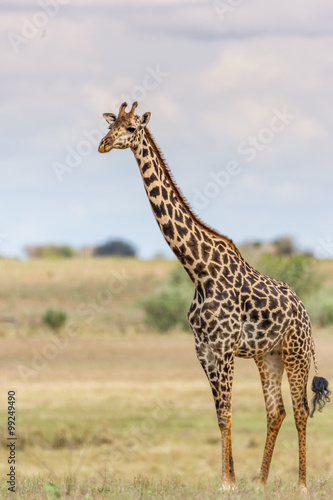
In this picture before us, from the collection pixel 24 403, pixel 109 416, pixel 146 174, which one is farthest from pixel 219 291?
pixel 24 403

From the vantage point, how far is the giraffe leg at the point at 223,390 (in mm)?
9398

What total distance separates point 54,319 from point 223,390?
36.2 metres

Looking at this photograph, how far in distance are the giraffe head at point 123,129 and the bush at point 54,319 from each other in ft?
119

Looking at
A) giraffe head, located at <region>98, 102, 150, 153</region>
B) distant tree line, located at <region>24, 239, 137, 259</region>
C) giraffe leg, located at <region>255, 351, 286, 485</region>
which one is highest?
distant tree line, located at <region>24, 239, 137, 259</region>

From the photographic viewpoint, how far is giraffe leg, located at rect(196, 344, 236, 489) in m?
9.40

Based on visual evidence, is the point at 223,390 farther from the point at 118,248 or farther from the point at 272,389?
the point at 118,248

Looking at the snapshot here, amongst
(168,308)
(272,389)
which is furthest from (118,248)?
(272,389)

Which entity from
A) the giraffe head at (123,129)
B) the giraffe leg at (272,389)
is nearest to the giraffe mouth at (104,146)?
the giraffe head at (123,129)

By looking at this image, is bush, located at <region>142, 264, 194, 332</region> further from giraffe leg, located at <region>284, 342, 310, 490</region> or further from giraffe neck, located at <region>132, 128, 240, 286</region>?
A: giraffe neck, located at <region>132, 128, 240, 286</region>

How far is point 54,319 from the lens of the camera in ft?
148

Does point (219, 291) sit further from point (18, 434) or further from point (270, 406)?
point (18, 434)

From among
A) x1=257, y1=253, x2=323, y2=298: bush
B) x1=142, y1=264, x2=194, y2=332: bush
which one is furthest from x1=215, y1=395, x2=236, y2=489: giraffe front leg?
x1=142, y1=264, x2=194, y2=332: bush

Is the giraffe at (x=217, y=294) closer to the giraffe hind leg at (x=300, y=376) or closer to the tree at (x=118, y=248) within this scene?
the giraffe hind leg at (x=300, y=376)

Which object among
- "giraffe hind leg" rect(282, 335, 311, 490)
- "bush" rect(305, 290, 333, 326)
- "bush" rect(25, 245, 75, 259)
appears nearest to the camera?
"giraffe hind leg" rect(282, 335, 311, 490)
